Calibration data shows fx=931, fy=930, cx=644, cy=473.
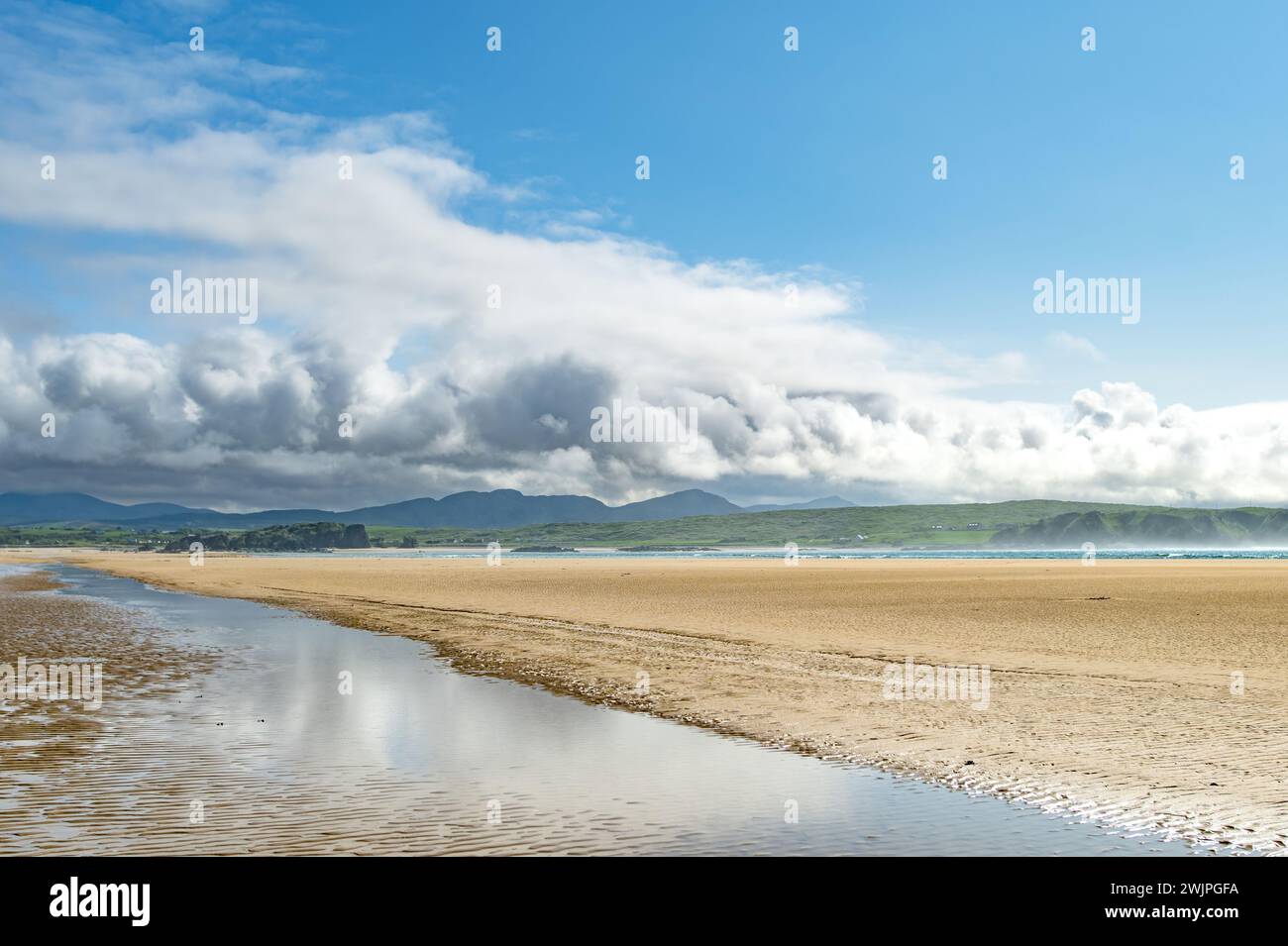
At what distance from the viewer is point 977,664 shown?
28469mm

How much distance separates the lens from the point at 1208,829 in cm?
1224

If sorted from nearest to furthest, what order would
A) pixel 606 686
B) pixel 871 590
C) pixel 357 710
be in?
1. pixel 357 710
2. pixel 606 686
3. pixel 871 590

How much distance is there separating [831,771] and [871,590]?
170ft

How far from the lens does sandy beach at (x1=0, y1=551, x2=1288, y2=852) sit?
15.0m

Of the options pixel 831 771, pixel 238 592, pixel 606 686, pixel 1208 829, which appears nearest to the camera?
pixel 1208 829

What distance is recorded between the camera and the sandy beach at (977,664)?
1500 cm

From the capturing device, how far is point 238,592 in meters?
70.4

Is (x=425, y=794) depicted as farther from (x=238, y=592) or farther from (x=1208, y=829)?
(x=238, y=592)

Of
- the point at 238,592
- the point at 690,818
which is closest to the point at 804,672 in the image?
the point at 690,818

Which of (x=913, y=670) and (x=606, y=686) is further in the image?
(x=913, y=670)
